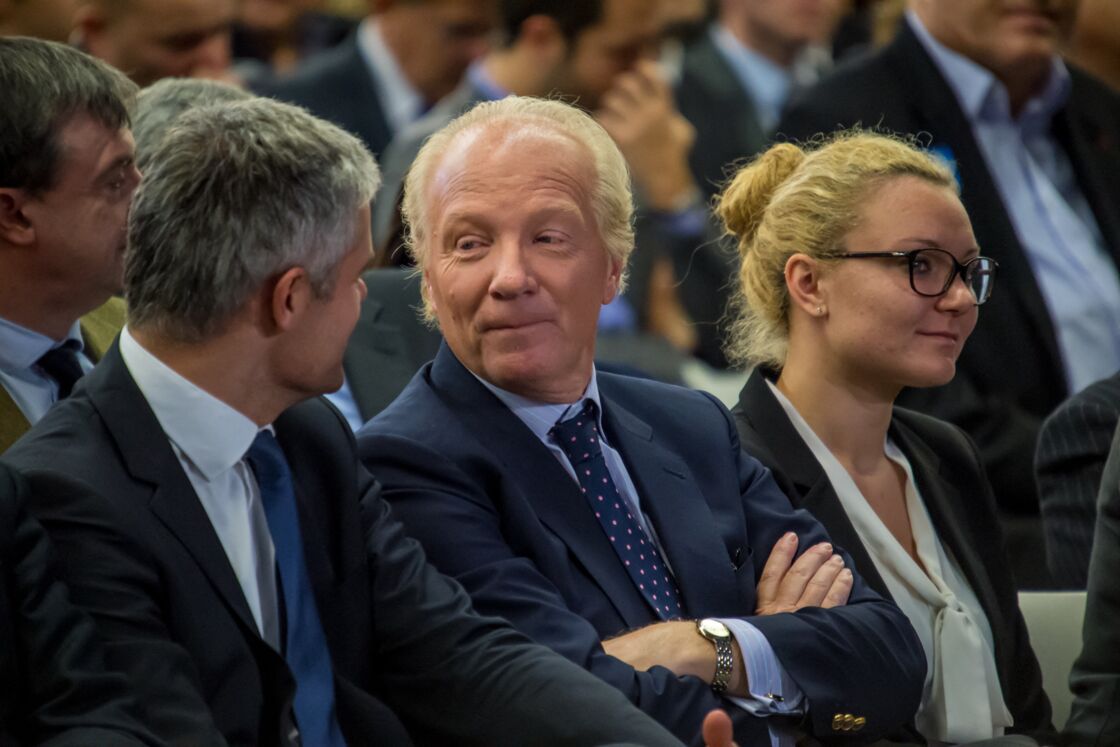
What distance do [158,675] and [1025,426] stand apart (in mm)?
2888

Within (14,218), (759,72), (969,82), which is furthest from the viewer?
(759,72)

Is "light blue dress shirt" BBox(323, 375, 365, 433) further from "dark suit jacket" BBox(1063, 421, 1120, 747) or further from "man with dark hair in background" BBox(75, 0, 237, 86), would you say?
"man with dark hair in background" BBox(75, 0, 237, 86)

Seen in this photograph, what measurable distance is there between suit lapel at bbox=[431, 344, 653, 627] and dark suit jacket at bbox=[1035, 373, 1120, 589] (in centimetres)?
126

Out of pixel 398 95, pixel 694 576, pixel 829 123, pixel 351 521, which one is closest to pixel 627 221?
pixel 694 576

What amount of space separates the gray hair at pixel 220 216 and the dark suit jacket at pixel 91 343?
41 cm

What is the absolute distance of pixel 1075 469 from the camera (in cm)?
359

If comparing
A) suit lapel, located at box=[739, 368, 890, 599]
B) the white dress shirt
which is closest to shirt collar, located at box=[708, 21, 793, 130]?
suit lapel, located at box=[739, 368, 890, 599]

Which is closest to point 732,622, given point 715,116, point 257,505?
point 257,505

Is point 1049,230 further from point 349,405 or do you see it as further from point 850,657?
point 850,657

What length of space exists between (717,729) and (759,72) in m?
5.65

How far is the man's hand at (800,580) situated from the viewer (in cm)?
280

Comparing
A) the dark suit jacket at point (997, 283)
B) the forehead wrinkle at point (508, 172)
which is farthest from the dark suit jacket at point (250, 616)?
the dark suit jacket at point (997, 283)

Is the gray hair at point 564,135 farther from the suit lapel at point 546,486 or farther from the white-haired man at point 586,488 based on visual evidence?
the suit lapel at point 546,486

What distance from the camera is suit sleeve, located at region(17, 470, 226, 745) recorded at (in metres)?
2.09
